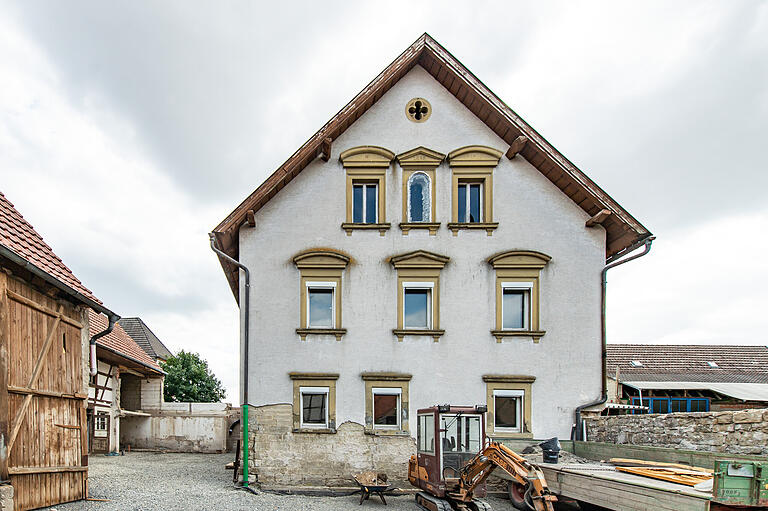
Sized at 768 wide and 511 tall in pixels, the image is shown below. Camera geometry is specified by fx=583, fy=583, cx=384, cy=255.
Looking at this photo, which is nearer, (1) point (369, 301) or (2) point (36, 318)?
(2) point (36, 318)

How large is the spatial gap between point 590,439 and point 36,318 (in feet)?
38.7

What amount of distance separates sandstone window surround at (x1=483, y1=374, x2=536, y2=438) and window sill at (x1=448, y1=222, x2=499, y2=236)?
11.6ft

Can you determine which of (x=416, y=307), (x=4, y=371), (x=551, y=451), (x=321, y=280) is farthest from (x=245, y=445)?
(x=551, y=451)

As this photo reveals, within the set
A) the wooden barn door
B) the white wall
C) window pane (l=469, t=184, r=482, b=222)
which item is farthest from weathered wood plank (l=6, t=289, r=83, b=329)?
window pane (l=469, t=184, r=482, b=222)

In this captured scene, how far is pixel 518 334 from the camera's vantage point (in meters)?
14.1

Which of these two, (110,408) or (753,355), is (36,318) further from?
(753,355)

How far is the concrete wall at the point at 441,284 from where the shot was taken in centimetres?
1396

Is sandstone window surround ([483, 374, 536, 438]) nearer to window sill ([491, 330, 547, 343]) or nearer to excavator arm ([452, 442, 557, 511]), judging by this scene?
window sill ([491, 330, 547, 343])

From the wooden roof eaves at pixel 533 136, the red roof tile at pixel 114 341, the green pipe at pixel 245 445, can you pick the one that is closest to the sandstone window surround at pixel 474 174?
the wooden roof eaves at pixel 533 136

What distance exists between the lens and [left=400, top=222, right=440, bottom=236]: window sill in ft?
47.4

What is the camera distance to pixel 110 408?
2381 centimetres

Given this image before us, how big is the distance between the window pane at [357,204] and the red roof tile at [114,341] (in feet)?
39.4

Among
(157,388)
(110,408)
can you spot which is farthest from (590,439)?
(157,388)

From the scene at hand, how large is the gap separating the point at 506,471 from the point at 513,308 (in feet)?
19.3
